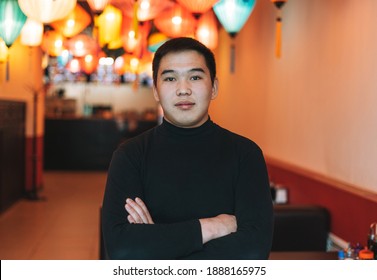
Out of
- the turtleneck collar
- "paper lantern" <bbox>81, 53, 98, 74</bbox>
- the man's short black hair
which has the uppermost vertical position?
"paper lantern" <bbox>81, 53, 98, 74</bbox>

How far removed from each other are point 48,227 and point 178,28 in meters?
2.80

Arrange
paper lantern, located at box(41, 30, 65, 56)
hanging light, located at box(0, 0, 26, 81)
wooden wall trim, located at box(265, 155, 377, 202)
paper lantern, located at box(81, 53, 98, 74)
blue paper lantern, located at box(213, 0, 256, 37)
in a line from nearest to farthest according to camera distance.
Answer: wooden wall trim, located at box(265, 155, 377, 202) < blue paper lantern, located at box(213, 0, 256, 37) < hanging light, located at box(0, 0, 26, 81) < paper lantern, located at box(41, 30, 65, 56) < paper lantern, located at box(81, 53, 98, 74)

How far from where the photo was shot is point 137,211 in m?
1.64

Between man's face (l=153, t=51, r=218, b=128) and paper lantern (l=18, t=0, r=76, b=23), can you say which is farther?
paper lantern (l=18, t=0, r=76, b=23)

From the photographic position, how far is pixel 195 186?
1637 mm

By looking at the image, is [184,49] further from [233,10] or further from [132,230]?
[233,10]

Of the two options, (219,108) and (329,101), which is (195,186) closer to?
(329,101)

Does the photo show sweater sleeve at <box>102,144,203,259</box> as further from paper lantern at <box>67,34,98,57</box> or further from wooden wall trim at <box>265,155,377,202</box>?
paper lantern at <box>67,34,98,57</box>

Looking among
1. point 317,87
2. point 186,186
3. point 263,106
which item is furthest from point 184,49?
point 263,106

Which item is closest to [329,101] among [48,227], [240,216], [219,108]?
[240,216]

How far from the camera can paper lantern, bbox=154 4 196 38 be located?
18.3ft

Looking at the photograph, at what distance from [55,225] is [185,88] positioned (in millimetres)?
5556

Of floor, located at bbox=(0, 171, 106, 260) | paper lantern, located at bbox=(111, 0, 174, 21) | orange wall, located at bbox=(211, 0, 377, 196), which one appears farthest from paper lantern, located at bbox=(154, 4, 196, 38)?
floor, located at bbox=(0, 171, 106, 260)

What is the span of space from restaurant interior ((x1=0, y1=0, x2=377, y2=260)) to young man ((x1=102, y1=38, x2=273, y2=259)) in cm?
134
